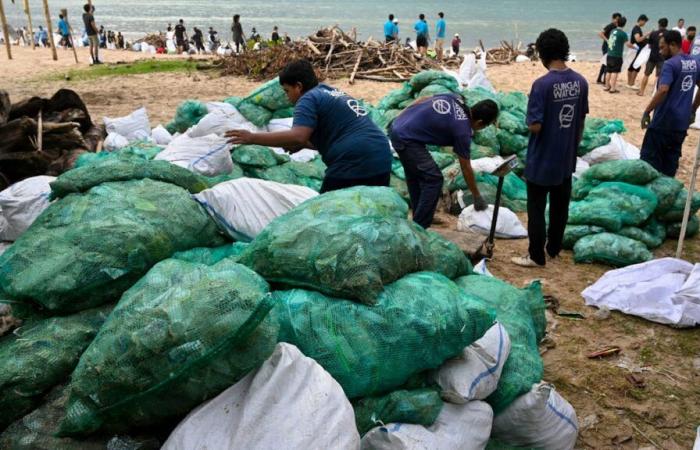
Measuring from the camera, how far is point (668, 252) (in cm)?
485

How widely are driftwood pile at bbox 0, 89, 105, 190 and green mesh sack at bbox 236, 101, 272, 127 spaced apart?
4.65 feet

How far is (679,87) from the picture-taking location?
17.7ft

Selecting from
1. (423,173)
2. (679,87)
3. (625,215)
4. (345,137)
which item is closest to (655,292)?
(625,215)

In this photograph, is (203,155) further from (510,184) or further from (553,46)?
(510,184)

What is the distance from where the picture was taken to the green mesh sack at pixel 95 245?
90.2 inches

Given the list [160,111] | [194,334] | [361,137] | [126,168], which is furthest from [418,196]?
A: [160,111]

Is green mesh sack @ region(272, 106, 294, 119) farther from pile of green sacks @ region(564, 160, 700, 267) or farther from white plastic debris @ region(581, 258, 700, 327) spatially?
white plastic debris @ region(581, 258, 700, 327)

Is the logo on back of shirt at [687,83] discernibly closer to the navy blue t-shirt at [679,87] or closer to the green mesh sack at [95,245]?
the navy blue t-shirt at [679,87]

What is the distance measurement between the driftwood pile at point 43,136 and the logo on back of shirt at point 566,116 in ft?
12.2

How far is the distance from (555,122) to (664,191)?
4.56 ft

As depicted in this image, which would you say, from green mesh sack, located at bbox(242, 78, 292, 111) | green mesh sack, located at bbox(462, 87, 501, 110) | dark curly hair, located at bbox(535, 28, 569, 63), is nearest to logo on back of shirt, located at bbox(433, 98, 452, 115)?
dark curly hair, located at bbox(535, 28, 569, 63)

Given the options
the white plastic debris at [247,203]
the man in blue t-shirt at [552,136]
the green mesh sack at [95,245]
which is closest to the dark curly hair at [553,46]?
the man in blue t-shirt at [552,136]

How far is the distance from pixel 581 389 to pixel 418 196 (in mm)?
1903

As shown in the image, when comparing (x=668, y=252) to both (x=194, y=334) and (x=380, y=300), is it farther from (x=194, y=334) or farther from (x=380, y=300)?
(x=194, y=334)
